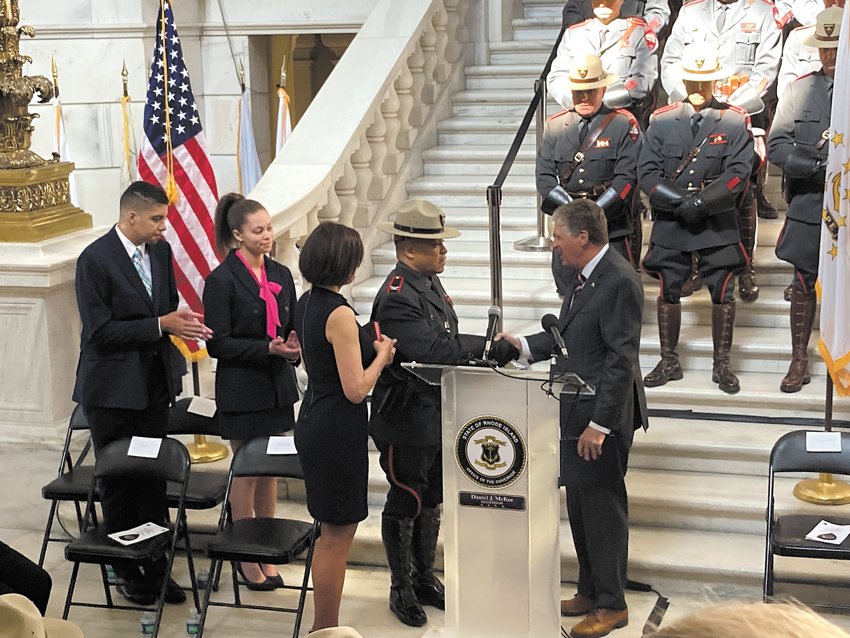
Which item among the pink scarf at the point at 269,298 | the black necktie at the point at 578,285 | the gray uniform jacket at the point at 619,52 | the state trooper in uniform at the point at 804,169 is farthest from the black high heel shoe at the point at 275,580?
the gray uniform jacket at the point at 619,52

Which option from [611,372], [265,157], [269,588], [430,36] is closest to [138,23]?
[265,157]

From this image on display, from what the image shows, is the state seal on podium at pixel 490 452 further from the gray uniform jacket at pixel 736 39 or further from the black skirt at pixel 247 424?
the gray uniform jacket at pixel 736 39

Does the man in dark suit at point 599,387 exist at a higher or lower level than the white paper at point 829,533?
higher

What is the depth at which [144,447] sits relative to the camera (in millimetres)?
5699

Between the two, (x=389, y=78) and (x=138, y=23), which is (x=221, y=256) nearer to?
(x=389, y=78)

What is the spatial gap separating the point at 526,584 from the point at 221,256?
91.2 inches

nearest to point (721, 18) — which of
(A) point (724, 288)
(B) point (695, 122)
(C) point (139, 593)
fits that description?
(B) point (695, 122)

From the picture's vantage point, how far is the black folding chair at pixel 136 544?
212 inches

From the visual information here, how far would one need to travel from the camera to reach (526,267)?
8.37 m

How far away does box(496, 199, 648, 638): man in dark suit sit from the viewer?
5195 mm

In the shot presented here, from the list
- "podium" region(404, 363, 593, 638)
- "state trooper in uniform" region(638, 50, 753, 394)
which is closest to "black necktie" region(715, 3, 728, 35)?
"state trooper in uniform" region(638, 50, 753, 394)

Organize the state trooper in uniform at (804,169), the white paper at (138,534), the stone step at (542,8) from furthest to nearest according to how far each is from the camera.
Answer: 1. the stone step at (542,8)
2. the state trooper in uniform at (804,169)
3. the white paper at (138,534)

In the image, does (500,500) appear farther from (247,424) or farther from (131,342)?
(131,342)

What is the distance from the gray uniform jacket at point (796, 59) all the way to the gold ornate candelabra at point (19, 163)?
4.30 m
